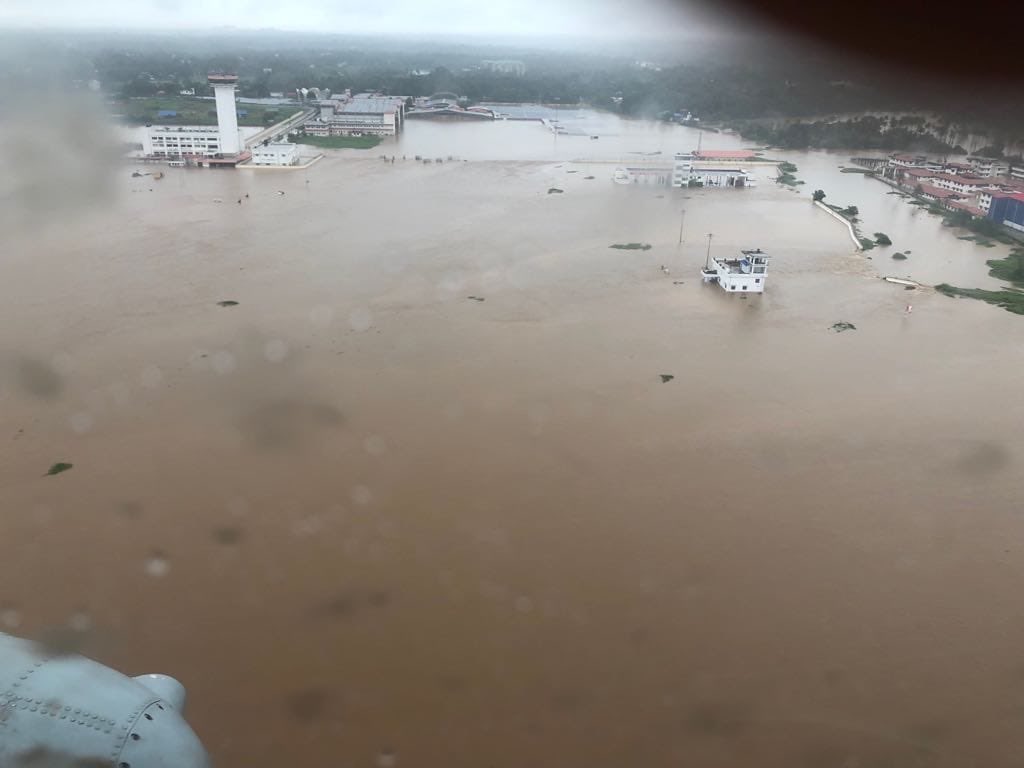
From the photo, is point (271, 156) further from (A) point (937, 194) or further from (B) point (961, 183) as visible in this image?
(B) point (961, 183)

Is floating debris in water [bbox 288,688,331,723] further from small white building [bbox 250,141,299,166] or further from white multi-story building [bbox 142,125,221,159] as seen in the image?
white multi-story building [bbox 142,125,221,159]

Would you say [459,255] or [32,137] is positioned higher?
[32,137]

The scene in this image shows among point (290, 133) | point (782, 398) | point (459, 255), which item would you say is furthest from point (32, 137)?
point (290, 133)

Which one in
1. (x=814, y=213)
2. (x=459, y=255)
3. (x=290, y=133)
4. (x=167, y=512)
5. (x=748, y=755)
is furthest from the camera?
(x=290, y=133)

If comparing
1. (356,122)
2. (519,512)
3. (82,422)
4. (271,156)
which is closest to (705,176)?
(271,156)

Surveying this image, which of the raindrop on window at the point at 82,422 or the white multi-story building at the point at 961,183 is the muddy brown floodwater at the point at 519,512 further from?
the white multi-story building at the point at 961,183

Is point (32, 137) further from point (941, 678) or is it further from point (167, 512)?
point (941, 678)
